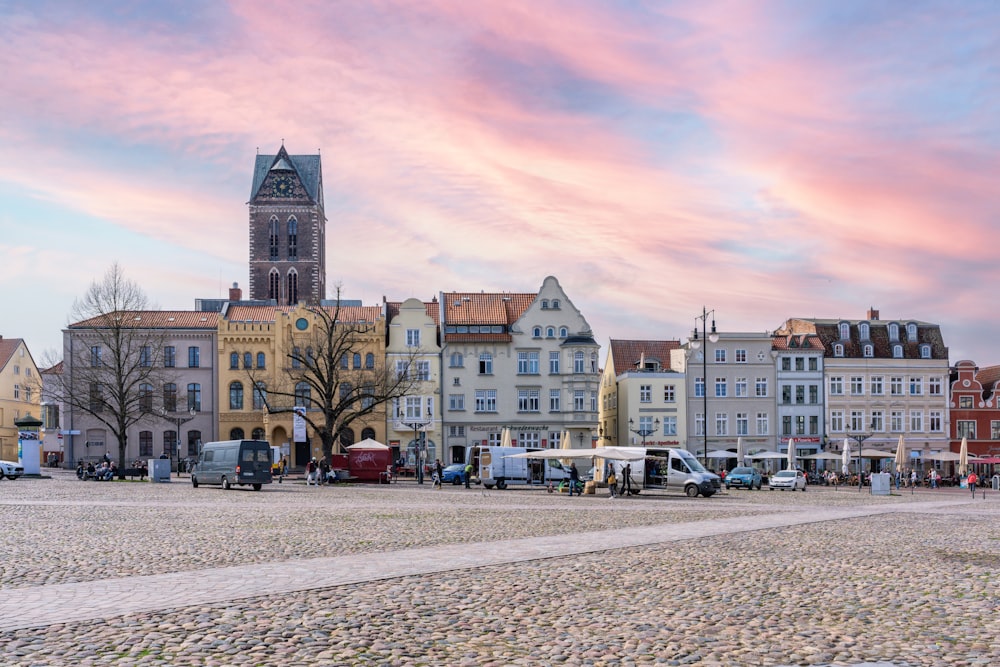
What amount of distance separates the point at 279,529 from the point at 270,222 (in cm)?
10299

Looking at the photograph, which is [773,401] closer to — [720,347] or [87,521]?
[720,347]

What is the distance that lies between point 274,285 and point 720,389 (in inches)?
2252

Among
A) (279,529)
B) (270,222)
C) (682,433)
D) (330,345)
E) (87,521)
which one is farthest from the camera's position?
(270,222)

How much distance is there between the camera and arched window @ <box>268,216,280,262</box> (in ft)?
401

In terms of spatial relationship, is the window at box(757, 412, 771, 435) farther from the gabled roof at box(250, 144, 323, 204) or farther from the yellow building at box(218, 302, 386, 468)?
the gabled roof at box(250, 144, 323, 204)

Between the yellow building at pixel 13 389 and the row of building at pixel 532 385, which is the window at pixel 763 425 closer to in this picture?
the row of building at pixel 532 385

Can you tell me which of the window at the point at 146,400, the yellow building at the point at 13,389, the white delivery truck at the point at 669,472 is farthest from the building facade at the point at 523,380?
the yellow building at the point at 13,389

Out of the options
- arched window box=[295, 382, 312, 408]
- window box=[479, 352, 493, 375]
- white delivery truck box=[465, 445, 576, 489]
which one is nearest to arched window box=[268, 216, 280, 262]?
arched window box=[295, 382, 312, 408]

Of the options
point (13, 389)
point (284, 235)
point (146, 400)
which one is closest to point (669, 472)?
point (146, 400)

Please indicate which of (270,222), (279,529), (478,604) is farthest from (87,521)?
(270,222)

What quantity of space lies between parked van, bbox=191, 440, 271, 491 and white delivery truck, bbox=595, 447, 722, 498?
15.6 metres

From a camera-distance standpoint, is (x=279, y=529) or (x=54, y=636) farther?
(x=279, y=529)

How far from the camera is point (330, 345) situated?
196 ft

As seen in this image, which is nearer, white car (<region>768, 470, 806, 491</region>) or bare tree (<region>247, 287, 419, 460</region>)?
white car (<region>768, 470, 806, 491</region>)
